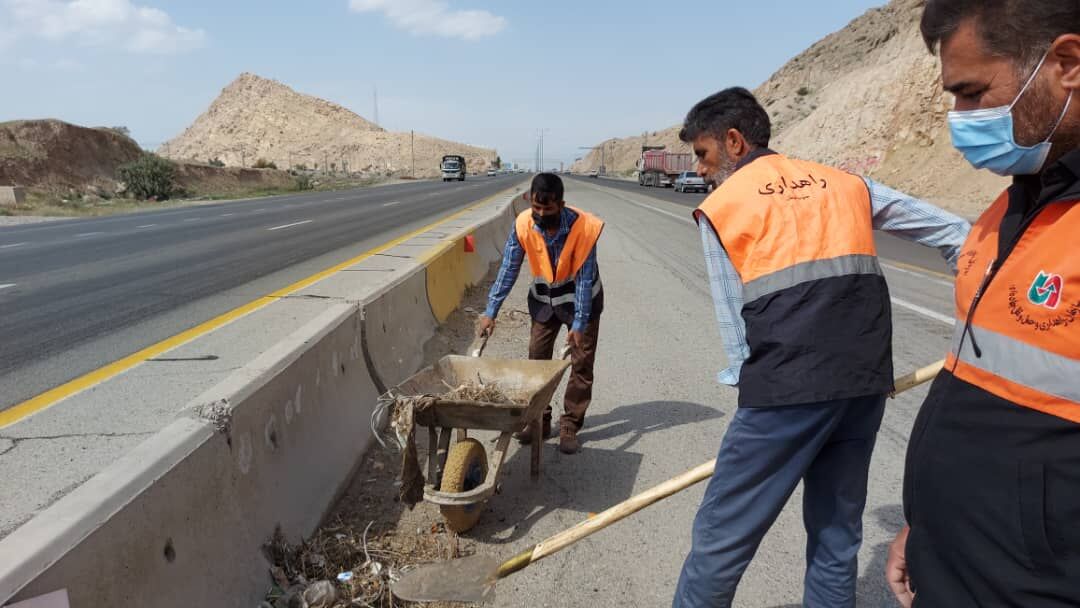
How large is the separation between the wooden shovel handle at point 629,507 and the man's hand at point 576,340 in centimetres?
184

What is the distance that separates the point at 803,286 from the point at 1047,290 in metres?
0.87

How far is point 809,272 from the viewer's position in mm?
2053

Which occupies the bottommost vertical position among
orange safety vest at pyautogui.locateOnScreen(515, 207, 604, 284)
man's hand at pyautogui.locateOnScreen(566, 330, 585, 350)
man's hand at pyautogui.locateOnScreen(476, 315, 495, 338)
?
man's hand at pyautogui.locateOnScreen(566, 330, 585, 350)

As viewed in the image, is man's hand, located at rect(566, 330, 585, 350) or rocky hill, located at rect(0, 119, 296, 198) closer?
man's hand, located at rect(566, 330, 585, 350)

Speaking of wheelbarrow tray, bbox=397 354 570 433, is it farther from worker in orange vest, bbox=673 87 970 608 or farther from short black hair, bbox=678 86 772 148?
short black hair, bbox=678 86 772 148

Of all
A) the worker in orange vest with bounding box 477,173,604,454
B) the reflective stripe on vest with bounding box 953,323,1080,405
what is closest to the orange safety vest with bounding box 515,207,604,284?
the worker in orange vest with bounding box 477,173,604,454

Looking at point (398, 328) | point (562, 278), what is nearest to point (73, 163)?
point (398, 328)

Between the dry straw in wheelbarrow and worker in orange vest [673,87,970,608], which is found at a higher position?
worker in orange vest [673,87,970,608]

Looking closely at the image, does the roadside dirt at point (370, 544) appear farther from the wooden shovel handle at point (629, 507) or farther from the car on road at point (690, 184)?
the car on road at point (690, 184)

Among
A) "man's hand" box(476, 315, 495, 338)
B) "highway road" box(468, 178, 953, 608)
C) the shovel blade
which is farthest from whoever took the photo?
"man's hand" box(476, 315, 495, 338)

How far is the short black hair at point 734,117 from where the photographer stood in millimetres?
2377

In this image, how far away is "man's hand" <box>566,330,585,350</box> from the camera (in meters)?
4.48

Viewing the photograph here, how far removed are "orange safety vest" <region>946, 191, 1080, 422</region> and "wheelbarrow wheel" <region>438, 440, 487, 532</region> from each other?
8.54 ft

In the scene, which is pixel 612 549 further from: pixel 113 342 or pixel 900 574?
pixel 113 342
